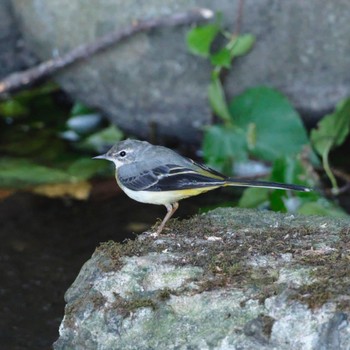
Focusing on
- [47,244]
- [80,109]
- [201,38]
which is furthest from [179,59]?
[47,244]

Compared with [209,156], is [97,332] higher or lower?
higher

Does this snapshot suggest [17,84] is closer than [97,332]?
No

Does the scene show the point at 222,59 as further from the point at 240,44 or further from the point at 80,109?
the point at 80,109

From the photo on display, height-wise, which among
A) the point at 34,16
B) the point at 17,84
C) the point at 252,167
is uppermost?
the point at 34,16

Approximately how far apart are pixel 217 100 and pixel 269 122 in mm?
505

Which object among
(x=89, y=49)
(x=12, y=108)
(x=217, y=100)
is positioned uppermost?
(x=89, y=49)

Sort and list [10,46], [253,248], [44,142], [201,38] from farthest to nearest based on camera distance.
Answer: [10,46], [44,142], [201,38], [253,248]

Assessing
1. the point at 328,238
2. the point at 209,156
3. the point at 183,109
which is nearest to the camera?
the point at 328,238

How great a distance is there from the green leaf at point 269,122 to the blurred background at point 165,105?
0.04ft

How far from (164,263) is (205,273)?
0.23m

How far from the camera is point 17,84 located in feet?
30.0

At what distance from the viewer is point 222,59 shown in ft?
27.0

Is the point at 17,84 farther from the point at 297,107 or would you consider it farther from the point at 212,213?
the point at 212,213

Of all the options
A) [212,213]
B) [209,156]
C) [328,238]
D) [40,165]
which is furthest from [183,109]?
[328,238]
